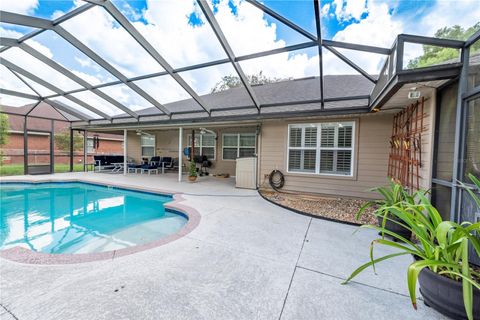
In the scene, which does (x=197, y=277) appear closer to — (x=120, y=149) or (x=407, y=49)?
(x=407, y=49)

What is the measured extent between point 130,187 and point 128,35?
4974mm

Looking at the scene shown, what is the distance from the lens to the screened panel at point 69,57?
5.55 meters

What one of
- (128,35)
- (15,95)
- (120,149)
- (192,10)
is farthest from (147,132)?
(120,149)

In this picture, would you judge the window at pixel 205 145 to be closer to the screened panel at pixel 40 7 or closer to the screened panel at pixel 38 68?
the screened panel at pixel 38 68

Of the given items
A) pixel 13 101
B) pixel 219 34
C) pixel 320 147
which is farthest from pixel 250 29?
pixel 13 101

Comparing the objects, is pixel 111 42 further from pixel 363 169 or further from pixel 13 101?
pixel 363 169

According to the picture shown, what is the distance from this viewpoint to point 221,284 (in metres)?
2.03

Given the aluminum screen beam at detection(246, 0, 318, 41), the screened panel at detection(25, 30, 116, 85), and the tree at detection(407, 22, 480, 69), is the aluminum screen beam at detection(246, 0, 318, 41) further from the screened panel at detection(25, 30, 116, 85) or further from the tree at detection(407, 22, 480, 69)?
the screened panel at detection(25, 30, 116, 85)

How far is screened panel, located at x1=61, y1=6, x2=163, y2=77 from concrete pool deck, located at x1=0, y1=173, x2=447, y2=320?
4.98 m

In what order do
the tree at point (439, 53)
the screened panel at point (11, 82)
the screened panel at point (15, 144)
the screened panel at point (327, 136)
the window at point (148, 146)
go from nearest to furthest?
the tree at point (439, 53), the screened panel at point (327, 136), the screened panel at point (11, 82), the screened panel at point (15, 144), the window at point (148, 146)

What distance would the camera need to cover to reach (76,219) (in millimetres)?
4875

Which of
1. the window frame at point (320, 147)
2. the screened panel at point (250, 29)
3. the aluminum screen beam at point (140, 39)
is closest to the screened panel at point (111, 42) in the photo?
the aluminum screen beam at point (140, 39)

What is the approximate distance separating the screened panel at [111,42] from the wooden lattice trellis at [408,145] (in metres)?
6.13

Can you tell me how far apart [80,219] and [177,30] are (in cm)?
511
